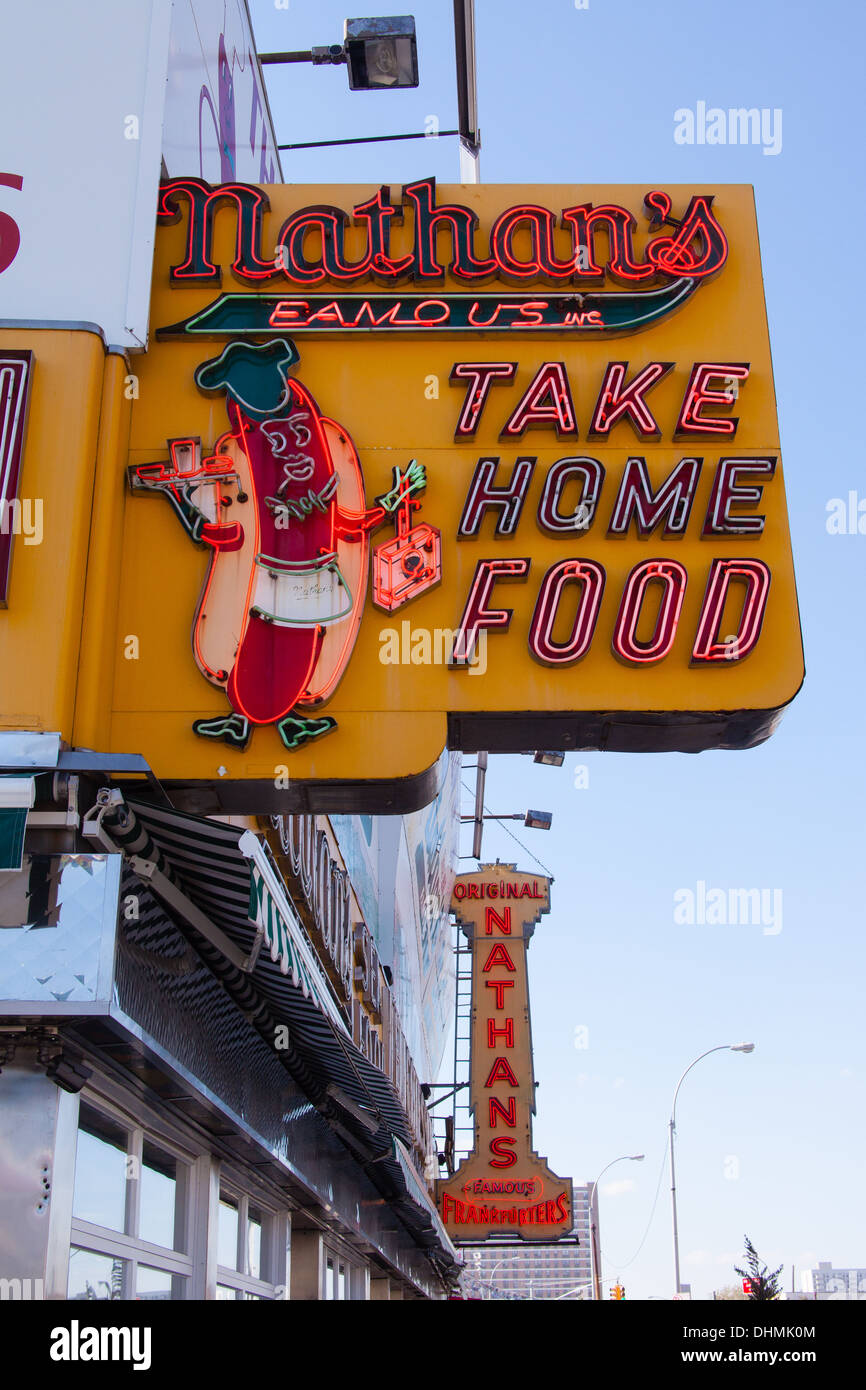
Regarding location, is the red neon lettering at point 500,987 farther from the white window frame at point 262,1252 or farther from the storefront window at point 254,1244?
the storefront window at point 254,1244

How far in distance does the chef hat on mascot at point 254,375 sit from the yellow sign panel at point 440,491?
0.06ft

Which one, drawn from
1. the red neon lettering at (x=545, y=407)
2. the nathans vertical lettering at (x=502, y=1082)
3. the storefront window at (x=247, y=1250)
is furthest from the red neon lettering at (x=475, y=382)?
the nathans vertical lettering at (x=502, y=1082)

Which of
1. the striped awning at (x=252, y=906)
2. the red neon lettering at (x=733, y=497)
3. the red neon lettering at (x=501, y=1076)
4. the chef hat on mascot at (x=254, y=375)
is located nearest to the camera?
the striped awning at (x=252, y=906)

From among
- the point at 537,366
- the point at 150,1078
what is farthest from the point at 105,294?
the point at 150,1078

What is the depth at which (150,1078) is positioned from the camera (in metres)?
6.25

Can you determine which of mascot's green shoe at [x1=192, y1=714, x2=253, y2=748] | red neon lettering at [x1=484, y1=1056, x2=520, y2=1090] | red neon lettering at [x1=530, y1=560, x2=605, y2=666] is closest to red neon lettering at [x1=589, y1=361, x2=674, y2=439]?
red neon lettering at [x1=530, y1=560, x2=605, y2=666]

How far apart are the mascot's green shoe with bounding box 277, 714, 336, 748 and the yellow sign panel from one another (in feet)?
0.05

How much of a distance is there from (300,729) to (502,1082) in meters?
15.8

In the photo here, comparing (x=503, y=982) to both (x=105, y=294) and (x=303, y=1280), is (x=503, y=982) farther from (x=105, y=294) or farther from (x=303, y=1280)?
(x=105, y=294)

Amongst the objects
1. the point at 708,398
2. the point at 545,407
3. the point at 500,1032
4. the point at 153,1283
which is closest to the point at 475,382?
the point at 545,407

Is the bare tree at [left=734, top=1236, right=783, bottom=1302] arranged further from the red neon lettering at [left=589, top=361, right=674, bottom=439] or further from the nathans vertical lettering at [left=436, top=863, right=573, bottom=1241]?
the red neon lettering at [left=589, top=361, right=674, bottom=439]

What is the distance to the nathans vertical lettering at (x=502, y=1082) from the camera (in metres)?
19.3
